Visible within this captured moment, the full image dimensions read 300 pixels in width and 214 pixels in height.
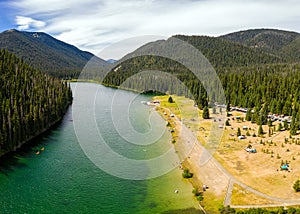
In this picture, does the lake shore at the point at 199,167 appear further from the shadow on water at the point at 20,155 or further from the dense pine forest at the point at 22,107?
the dense pine forest at the point at 22,107

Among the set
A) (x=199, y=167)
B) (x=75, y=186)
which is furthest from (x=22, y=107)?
(x=199, y=167)

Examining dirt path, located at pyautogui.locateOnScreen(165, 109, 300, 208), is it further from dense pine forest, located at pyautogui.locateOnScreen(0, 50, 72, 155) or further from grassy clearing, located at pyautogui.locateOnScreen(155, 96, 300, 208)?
dense pine forest, located at pyautogui.locateOnScreen(0, 50, 72, 155)

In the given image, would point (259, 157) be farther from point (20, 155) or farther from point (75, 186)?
point (20, 155)

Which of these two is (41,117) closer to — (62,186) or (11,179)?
(11,179)

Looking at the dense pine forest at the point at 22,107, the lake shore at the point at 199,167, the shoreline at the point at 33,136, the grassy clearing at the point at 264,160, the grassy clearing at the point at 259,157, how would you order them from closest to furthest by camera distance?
the lake shore at the point at 199,167 → the grassy clearing at the point at 259,157 → the grassy clearing at the point at 264,160 → the shoreline at the point at 33,136 → the dense pine forest at the point at 22,107

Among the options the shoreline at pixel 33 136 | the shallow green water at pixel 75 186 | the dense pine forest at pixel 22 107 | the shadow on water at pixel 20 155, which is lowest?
the shallow green water at pixel 75 186

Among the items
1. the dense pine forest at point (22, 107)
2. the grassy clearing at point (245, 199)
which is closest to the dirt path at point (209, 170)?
the grassy clearing at point (245, 199)

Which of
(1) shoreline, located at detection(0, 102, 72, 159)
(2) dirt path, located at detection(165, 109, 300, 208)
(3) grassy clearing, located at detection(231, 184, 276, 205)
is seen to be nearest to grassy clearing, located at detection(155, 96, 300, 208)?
(3) grassy clearing, located at detection(231, 184, 276, 205)
